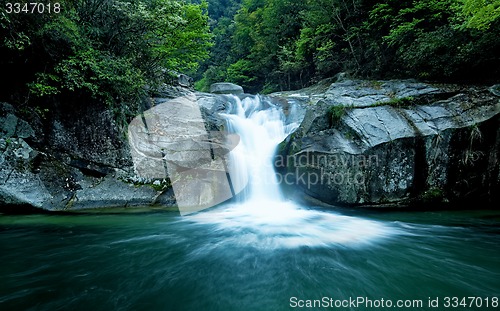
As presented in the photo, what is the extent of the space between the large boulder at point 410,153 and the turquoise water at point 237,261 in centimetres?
94

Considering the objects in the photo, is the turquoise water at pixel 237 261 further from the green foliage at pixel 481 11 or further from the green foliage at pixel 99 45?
the green foliage at pixel 481 11

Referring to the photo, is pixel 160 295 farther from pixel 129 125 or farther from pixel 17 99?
pixel 17 99

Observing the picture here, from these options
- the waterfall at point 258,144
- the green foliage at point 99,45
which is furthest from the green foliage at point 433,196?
the green foliage at point 99,45

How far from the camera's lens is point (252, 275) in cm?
309

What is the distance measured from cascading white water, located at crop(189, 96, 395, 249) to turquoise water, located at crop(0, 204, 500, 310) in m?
0.06

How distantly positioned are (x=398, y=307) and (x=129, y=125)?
841 centimetres

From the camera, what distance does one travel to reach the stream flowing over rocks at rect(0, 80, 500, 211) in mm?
6371

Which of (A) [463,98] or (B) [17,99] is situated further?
(A) [463,98]

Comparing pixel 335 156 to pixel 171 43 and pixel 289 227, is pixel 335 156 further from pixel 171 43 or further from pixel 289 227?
pixel 171 43

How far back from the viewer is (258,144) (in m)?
9.75

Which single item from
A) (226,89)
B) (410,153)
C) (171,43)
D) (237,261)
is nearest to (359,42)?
(410,153)

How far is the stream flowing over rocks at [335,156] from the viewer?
6371 millimetres

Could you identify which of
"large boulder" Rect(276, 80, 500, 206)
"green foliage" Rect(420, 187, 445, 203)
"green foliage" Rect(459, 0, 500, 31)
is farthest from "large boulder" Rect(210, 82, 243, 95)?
"green foliage" Rect(420, 187, 445, 203)

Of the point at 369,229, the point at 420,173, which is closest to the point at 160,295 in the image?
the point at 369,229
